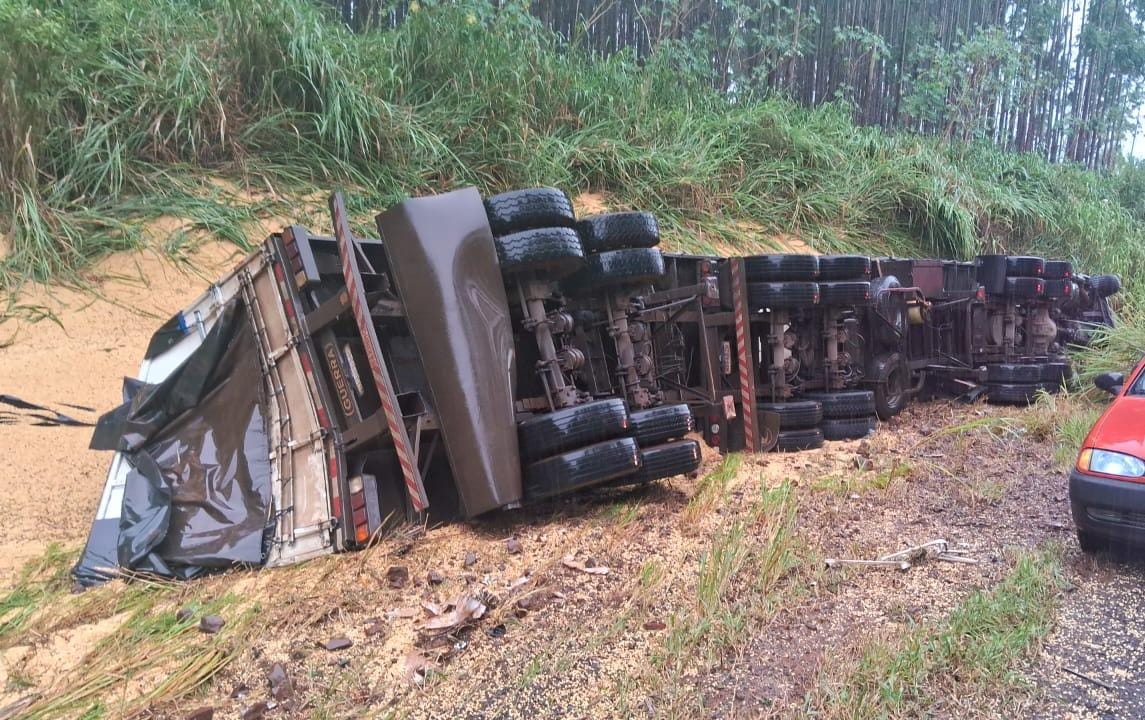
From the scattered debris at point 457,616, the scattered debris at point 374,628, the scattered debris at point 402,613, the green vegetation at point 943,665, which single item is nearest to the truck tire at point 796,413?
the green vegetation at point 943,665

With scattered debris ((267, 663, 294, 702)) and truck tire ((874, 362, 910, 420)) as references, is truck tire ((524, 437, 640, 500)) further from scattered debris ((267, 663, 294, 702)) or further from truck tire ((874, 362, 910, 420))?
truck tire ((874, 362, 910, 420))

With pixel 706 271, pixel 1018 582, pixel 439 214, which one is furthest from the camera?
pixel 706 271

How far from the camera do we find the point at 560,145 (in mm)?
10305

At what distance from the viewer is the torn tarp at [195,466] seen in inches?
157

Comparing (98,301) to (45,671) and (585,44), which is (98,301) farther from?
(585,44)

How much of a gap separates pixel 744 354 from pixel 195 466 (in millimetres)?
3926

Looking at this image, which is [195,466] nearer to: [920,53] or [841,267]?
[841,267]

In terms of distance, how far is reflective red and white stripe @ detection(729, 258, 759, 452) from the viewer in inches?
246

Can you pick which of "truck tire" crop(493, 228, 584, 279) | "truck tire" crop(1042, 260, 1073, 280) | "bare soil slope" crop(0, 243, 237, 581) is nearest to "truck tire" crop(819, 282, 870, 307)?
"truck tire" crop(493, 228, 584, 279)

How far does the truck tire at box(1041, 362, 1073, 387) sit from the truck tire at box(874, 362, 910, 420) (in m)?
1.93

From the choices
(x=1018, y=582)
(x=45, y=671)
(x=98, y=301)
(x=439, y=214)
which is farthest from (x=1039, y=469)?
(x=98, y=301)

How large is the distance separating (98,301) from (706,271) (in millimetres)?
5304

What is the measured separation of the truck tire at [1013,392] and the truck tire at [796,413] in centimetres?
357

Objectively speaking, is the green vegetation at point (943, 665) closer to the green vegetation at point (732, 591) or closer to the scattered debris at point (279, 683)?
the green vegetation at point (732, 591)
